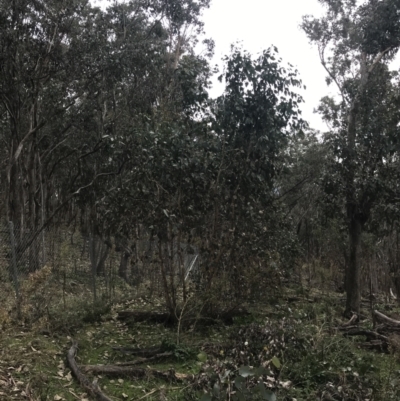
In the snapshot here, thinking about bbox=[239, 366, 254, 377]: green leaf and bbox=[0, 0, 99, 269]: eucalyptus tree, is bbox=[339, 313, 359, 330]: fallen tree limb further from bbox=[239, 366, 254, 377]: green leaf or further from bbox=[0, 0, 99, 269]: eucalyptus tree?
bbox=[0, 0, 99, 269]: eucalyptus tree

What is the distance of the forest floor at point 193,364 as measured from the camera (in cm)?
477

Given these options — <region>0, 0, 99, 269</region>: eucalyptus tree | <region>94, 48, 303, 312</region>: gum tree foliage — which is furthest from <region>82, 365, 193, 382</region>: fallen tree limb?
<region>0, 0, 99, 269</region>: eucalyptus tree

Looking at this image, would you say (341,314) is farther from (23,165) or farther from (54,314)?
(23,165)

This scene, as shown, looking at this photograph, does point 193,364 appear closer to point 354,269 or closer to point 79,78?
point 354,269

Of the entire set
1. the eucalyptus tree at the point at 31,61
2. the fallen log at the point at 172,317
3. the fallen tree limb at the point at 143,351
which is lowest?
the fallen tree limb at the point at 143,351

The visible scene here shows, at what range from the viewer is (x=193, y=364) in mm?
6281

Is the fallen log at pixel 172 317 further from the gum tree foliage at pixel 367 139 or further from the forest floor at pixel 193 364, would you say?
the gum tree foliage at pixel 367 139

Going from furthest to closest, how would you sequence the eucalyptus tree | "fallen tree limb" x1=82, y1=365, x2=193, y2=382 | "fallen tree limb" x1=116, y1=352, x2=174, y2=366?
the eucalyptus tree, "fallen tree limb" x1=116, y1=352, x2=174, y2=366, "fallen tree limb" x1=82, y1=365, x2=193, y2=382

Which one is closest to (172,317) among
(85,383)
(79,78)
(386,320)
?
(85,383)

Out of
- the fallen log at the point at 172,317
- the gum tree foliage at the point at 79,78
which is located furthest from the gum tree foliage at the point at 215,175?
the gum tree foliage at the point at 79,78

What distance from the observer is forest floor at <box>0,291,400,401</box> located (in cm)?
477

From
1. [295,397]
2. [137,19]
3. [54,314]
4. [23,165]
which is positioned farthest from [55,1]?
[295,397]

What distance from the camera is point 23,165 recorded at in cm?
1705

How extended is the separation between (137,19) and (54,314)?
12.0 metres
